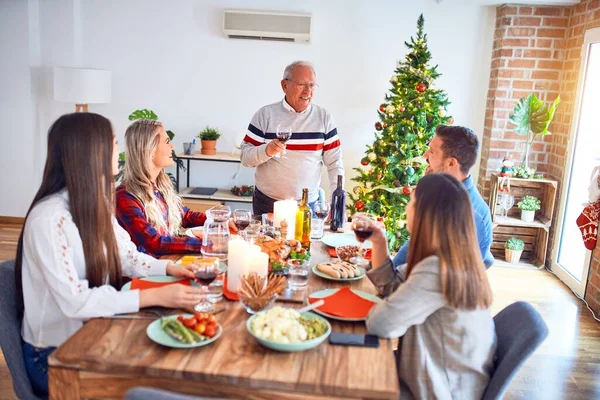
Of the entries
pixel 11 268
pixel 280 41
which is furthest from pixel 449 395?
pixel 280 41

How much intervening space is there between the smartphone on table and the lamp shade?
396cm

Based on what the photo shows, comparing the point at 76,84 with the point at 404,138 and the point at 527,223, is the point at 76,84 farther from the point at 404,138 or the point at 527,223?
the point at 527,223

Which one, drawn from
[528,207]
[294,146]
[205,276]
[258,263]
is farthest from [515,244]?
[205,276]

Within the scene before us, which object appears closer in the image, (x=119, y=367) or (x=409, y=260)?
(x=119, y=367)

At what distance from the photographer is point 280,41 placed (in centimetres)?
510

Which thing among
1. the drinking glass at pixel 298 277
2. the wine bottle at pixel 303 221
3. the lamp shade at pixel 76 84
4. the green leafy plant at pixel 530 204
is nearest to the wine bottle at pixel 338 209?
the wine bottle at pixel 303 221

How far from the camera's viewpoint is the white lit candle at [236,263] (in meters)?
1.77

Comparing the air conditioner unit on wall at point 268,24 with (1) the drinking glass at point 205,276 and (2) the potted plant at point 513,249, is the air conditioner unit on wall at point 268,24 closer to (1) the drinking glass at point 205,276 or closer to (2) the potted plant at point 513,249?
(2) the potted plant at point 513,249

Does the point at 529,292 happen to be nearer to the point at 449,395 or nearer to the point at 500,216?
the point at 500,216

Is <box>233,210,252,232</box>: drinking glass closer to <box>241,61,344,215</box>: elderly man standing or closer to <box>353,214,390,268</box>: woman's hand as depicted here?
<box>353,214,390,268</box>: woman's hand

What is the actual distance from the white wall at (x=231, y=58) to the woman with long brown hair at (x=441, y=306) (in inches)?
143

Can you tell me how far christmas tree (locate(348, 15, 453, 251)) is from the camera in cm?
427

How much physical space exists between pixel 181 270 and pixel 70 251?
413mm

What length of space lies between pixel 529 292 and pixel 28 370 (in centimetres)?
365
